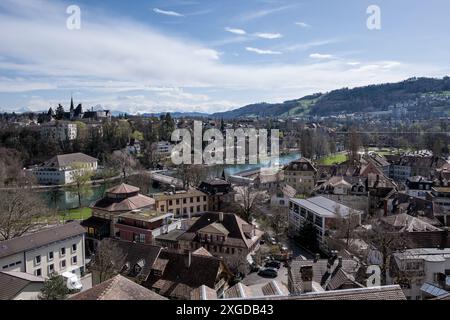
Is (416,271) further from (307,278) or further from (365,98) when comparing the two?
(365,98)

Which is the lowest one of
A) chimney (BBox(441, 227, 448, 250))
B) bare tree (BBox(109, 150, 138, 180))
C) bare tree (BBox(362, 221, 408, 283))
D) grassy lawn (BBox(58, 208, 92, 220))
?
grassy lawn (BBox(58, 208, 92, 220))

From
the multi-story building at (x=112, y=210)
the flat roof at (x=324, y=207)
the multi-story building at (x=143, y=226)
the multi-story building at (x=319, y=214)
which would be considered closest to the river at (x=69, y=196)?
the multi-story building at (x=112, y=210)

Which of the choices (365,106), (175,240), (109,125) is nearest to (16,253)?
(175,240)

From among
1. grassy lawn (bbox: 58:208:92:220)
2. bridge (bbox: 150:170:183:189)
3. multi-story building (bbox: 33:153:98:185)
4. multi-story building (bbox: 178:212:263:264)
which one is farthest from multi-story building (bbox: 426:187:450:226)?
multi-story building (bbox: 33:153:98:185)

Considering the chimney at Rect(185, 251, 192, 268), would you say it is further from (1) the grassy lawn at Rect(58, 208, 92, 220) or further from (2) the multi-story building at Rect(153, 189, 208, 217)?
(1) the grassy lawn at Rect(58, 208, 92, 220)

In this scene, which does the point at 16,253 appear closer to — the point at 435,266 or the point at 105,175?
the point at 435,266

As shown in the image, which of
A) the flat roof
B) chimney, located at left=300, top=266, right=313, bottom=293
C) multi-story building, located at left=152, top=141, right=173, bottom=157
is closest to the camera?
chimney, located at left=300, top=266, right=313, bottom=293

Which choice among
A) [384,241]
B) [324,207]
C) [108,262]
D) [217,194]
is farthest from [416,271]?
[217,194]

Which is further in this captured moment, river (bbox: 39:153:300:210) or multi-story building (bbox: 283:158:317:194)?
multi-story building (bbox: 283:158:317:194)
